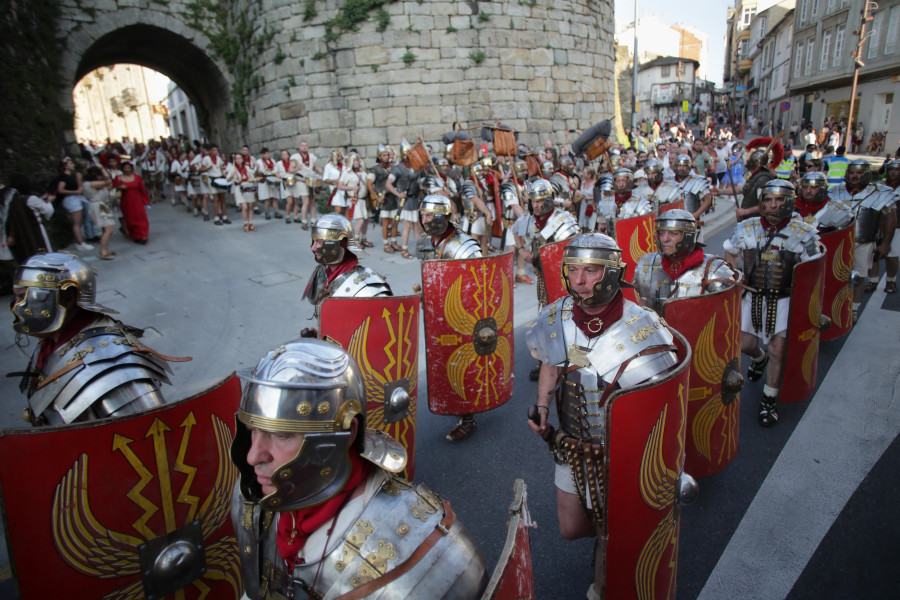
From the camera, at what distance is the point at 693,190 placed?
7648 millimetres

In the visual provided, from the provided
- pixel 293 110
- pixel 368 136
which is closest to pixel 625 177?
pixel 368 136

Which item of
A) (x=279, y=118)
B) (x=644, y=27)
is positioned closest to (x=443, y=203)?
(x=279, y=118)

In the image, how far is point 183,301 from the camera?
695 centimetres

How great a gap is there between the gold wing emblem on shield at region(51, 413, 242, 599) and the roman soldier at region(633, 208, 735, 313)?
2737mm

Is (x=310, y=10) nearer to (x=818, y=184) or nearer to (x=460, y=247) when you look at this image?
(x=460, y=247)

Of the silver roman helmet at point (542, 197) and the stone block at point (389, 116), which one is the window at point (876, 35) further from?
the silver roman helmet at point (542, 197)

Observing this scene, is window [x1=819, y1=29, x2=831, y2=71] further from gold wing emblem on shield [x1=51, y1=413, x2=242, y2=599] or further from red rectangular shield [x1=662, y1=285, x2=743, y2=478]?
gold wing emblem on shield [x1=51, y1=413, x2=242, y2=599]

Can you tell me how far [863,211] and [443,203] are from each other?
5.23 m

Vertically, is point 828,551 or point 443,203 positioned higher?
point 443,203

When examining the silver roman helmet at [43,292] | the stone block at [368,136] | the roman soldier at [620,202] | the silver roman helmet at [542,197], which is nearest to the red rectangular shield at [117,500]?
the silver roman helmet at [43,292]

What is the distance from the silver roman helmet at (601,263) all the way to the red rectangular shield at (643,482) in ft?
1.86

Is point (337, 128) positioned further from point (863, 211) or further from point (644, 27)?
point (644, 27)

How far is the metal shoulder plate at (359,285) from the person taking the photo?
130 inches

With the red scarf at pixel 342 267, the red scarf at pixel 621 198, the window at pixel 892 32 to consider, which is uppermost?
the window at pixel 892 32
